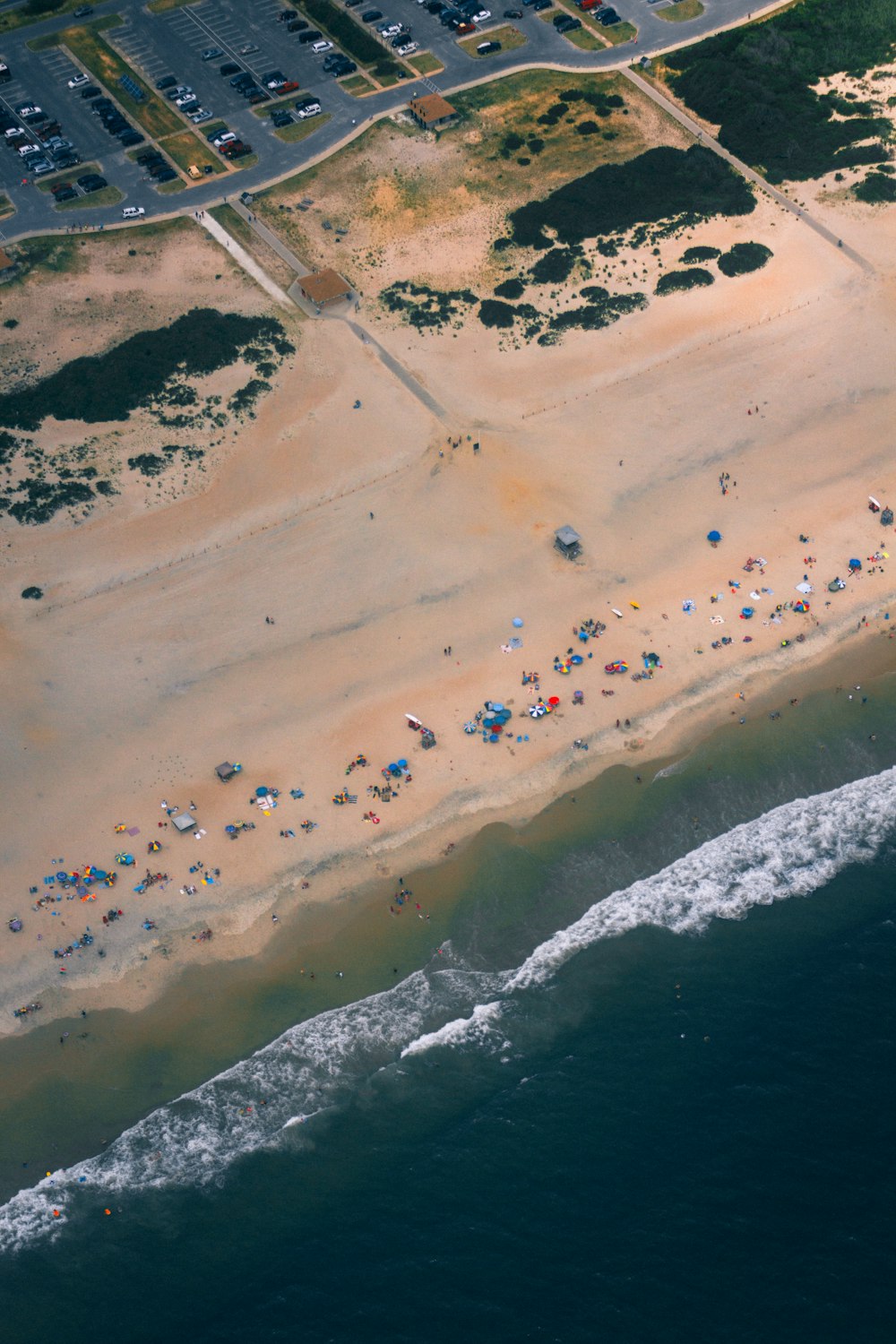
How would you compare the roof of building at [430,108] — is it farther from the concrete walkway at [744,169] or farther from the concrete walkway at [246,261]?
the concrete walkway at [246,261]

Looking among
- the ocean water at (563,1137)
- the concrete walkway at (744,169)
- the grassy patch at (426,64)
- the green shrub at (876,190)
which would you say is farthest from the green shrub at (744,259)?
the ocean water at (563,1137)

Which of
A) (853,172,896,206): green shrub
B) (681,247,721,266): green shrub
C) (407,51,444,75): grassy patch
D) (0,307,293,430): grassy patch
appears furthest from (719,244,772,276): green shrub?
(407,51,444,75): grassy patch

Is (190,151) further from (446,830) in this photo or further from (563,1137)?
(563,1137)

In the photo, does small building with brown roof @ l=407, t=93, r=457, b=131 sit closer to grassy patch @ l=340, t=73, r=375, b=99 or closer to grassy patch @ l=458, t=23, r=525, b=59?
grassy patch @ l=340, t=73, r=375, b=99

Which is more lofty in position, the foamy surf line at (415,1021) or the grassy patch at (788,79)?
the grassy patch at (788,79)

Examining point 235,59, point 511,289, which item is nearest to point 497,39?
point 235,59
